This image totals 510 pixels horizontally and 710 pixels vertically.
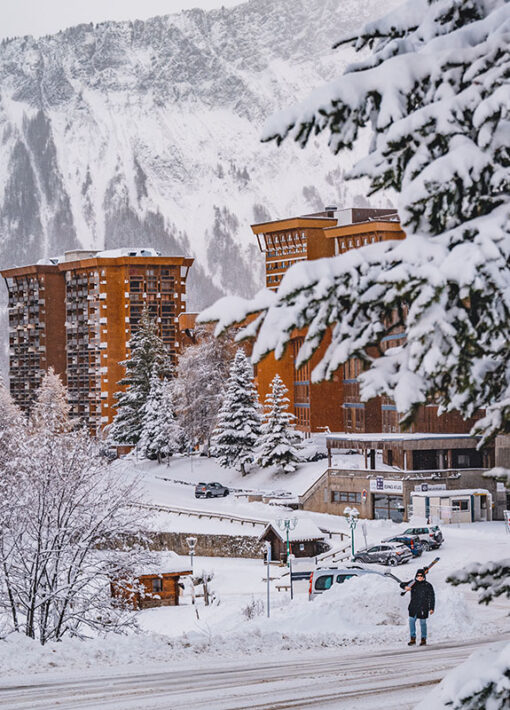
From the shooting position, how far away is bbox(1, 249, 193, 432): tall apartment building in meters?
117

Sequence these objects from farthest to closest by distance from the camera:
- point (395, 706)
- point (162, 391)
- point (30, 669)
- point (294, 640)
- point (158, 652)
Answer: point (162, 391) → point (294, 640) → point (158, 652) → point (30, 669) → point (395, 706)

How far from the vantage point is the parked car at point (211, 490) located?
71375 mm

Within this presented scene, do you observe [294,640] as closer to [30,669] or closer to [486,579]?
[30,669]

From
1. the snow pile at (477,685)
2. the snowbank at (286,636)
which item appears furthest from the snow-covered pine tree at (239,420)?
the snow pile at (477,685)

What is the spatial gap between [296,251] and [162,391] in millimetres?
16335

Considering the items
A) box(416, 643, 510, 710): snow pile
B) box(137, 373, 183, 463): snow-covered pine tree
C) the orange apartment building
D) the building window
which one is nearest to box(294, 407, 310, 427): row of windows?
the orange apartment building

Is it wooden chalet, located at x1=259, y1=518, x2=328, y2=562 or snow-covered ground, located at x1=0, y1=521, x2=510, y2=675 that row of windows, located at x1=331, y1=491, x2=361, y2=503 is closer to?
wooden chalet, located at x1=259, y1=518, x2=328, y2=562

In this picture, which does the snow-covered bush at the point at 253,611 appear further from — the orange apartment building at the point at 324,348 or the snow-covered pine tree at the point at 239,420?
the orange apartment building at the point at 324,348

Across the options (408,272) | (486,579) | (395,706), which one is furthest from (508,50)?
(395,706)

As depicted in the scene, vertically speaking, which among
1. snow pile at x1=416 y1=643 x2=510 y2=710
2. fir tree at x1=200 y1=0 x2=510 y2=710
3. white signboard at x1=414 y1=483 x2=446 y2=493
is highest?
fir tree at x1=200 y1=0 x2=510 y2=710

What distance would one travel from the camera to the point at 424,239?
561cm

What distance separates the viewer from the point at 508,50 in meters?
5.60

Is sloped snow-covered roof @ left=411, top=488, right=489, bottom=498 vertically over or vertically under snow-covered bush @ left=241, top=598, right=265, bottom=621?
over

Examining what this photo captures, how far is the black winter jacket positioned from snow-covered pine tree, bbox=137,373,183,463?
2574 inches
